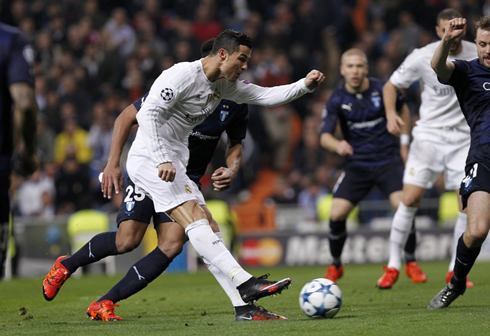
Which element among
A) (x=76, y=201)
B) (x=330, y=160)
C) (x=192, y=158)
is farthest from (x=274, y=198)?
(x=192, y=158)

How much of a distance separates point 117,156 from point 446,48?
9.13ft

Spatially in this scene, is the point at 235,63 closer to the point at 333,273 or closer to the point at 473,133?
the point at 473,133

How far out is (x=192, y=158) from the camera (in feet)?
25.9

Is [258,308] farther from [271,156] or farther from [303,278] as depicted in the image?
[271,156]

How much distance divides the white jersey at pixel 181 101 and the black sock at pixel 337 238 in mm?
3486

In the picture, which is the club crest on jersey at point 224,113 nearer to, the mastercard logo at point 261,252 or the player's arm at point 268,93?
the player's arm at point 268,93

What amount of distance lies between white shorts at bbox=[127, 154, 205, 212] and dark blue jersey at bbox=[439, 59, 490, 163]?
2.26 meters

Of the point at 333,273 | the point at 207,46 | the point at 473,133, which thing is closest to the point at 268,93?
the point at 207,46

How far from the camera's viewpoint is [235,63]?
6711 mm

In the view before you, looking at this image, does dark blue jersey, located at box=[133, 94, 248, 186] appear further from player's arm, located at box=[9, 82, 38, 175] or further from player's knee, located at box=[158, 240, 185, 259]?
player's arm, located at box=[9, 82, 38, 175]

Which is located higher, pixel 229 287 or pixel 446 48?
pixel 446 48

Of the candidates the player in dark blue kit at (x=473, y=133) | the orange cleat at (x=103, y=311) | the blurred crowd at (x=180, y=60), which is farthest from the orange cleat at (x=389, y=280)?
the blurred crowd at (x=180, y=60)

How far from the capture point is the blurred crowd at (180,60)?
1792 centimetres

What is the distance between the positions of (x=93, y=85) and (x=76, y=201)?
3.54m
